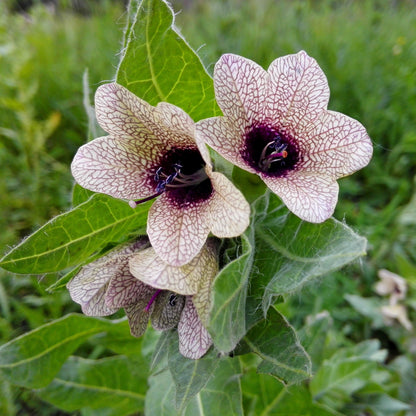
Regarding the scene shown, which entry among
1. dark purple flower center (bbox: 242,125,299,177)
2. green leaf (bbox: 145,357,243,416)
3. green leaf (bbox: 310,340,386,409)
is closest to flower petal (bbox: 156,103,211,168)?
dark purple flower center (bbox: 242,125,299,177)

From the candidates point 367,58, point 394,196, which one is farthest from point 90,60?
point 394,196

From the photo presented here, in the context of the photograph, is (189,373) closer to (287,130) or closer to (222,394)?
(222,394)

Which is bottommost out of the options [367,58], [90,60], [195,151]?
[367,58]

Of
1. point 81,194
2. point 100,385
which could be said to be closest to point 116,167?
point 81,194

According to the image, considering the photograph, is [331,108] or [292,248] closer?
[292,248]

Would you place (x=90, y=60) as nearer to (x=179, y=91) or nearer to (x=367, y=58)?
(x=367, y=58)

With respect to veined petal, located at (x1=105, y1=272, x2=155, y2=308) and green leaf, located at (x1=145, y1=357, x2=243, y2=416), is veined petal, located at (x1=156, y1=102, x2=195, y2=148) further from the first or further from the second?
green leaf, located at (x1=145, y1=357, x2=243, y2=416)

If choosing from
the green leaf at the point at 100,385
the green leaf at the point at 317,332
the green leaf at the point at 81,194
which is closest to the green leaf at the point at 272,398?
the green leaf at the point at 317,332
